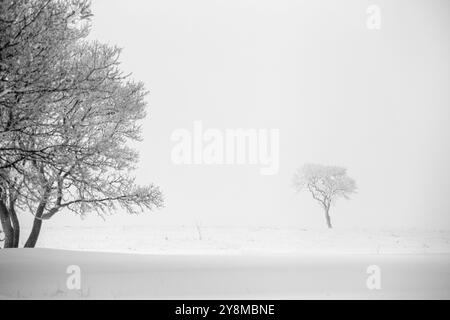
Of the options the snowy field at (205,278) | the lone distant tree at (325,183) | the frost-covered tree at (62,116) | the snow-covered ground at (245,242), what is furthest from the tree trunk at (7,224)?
the lone distant tree at (325,183)

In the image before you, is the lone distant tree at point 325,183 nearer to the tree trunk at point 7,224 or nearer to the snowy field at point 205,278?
the snowy field at point 205,278

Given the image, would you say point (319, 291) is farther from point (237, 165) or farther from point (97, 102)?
point (237, 165)

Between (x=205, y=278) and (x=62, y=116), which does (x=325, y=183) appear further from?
(x=205, y=278)

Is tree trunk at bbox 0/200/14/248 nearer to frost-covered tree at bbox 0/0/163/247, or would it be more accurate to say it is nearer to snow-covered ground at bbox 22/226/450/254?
frost-covered tree at bbox 0/0/163/247

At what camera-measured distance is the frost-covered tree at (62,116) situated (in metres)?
13.6

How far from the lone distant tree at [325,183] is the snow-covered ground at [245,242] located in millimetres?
12450

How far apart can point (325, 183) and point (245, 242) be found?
23.7 metres

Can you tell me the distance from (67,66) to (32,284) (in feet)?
21.4

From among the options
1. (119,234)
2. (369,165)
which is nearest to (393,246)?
(119,234)

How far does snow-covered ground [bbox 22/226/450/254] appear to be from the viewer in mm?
32172

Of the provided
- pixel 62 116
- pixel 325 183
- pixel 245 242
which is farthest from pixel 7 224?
pixel 325 183

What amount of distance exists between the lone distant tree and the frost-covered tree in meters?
39.0

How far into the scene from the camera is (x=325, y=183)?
58.4 metres

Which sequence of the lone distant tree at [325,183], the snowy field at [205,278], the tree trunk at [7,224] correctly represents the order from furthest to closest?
the lone distant tree at [325,183]
the tree trunk at [7,224]
the snowy field at [205,278]
